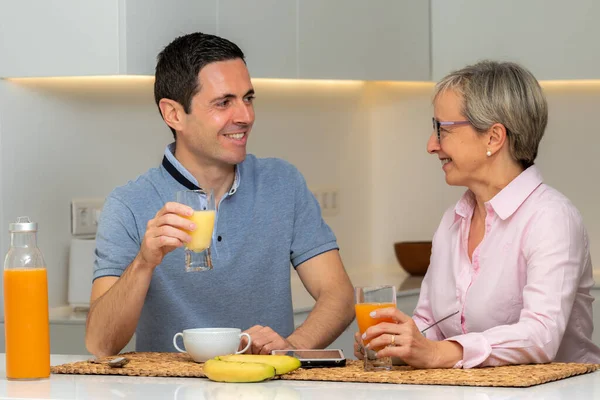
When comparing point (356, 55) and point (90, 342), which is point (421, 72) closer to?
point (356, 55)

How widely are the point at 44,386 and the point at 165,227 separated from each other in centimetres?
39

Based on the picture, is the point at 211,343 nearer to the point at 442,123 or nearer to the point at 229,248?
the point at 229,248

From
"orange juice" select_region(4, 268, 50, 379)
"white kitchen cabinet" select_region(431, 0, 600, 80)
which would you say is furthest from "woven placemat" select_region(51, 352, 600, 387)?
"white kitchen cabinet" select_region(431, 0, 600, 80)

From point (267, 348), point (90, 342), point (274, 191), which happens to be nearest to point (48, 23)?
point (274, 191)

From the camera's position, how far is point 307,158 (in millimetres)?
4508

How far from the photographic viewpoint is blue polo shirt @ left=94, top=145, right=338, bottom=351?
8.50ft

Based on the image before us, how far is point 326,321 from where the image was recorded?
2.63 m

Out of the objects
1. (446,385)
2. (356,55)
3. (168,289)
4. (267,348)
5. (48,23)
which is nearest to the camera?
(446,385)

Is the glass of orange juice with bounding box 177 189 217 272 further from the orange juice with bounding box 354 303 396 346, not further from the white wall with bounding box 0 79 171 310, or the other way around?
the white wall with bounding box 0 79 171 310

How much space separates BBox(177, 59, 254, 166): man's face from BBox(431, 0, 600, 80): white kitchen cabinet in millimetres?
1848

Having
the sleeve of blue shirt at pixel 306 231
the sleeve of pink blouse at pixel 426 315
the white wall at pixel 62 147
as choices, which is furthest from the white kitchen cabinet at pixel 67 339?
the sleeve of pink blouse at pixel 426 315

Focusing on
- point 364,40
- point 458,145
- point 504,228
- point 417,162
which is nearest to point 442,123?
point 458,145

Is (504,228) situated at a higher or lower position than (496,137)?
lower

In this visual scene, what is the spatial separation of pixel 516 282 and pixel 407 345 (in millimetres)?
381
